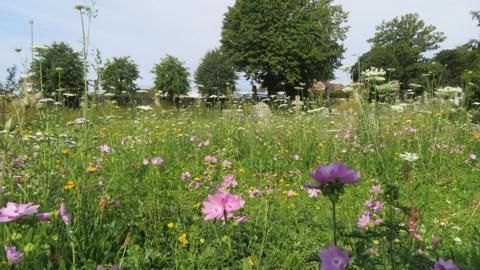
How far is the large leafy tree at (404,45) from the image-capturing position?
48688 millimetres

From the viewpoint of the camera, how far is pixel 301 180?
4191mm

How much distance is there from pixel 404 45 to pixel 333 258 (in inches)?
2087

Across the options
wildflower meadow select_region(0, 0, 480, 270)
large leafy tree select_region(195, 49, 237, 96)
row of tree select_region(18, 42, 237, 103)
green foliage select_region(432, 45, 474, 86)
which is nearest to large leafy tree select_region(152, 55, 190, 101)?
row of tree select_region(18, 42, 237, 103)

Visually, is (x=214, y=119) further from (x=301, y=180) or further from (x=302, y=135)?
(x=301, y=180)

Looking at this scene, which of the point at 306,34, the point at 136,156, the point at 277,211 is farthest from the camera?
the point at 306,34

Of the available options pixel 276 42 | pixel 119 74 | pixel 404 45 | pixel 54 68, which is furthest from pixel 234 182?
pixel 404 45

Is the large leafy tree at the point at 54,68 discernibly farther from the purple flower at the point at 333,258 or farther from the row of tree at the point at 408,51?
the row of tree at the point at 408,51

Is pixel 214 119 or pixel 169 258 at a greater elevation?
pixel 214 119

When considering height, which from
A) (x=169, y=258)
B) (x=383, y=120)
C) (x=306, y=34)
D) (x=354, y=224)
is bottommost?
(x=169, y=258)

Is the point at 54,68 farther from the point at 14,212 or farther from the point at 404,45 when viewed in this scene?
the point at 404,45

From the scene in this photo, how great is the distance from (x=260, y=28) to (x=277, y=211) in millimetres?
30479

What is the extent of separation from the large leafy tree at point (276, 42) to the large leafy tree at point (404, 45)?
1658 cm

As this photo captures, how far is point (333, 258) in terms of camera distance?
922mm

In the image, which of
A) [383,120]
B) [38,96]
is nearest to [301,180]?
[383,120]
